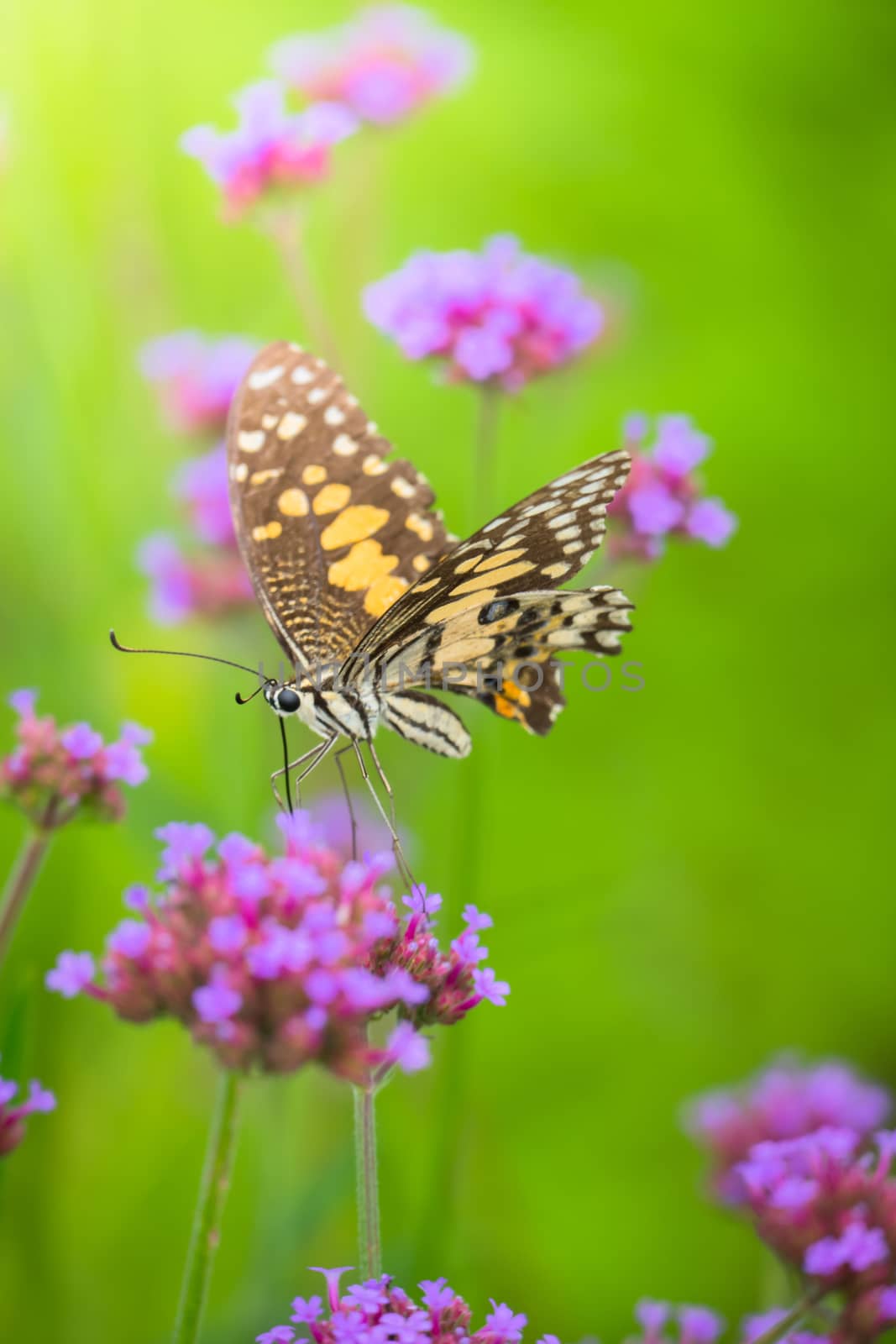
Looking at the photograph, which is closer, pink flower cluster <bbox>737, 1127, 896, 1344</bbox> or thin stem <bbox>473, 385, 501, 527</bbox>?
pink flower cluster <bbox>737, 1127, 896, 1344</bbox>

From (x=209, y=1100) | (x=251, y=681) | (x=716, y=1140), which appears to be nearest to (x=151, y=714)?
(x=251, y=681)

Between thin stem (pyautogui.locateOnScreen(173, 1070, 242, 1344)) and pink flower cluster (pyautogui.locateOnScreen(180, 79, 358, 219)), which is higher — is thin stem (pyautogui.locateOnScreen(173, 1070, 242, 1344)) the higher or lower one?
the lower one

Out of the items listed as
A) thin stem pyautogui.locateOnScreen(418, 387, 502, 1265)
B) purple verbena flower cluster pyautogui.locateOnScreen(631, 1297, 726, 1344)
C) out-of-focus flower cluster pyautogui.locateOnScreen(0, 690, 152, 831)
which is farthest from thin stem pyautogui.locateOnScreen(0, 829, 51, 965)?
purple verbena flower cluster pyautogui.locateOnScreen(631, 1297, 726, 1344)

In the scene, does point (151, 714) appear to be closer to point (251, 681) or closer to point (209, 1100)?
point (251, 681)

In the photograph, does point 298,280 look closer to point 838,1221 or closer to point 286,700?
point 286,700

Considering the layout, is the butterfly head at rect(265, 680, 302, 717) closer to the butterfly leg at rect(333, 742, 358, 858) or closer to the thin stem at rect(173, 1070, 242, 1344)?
the butterfly leg at rect(333, 742, 358, 858)

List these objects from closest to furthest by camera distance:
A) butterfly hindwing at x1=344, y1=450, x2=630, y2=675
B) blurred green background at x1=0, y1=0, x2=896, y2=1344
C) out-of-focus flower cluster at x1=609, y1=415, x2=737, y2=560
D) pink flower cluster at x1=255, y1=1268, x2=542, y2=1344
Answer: pink flower cluster at x1=255, y1=1268, x2=542, y2=1344 < butterfly hindwing at x1=344, y1=450, x2=630, y2=675 < out-of-focus flower cluster at x1=609, y1=415, x2=737, y2=560 < blurred green background at x1=0, y1=0, x2=896, y2=1344

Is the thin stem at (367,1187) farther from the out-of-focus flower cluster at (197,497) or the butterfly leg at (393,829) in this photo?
the out-of-focus flower cluster at (197,497)
